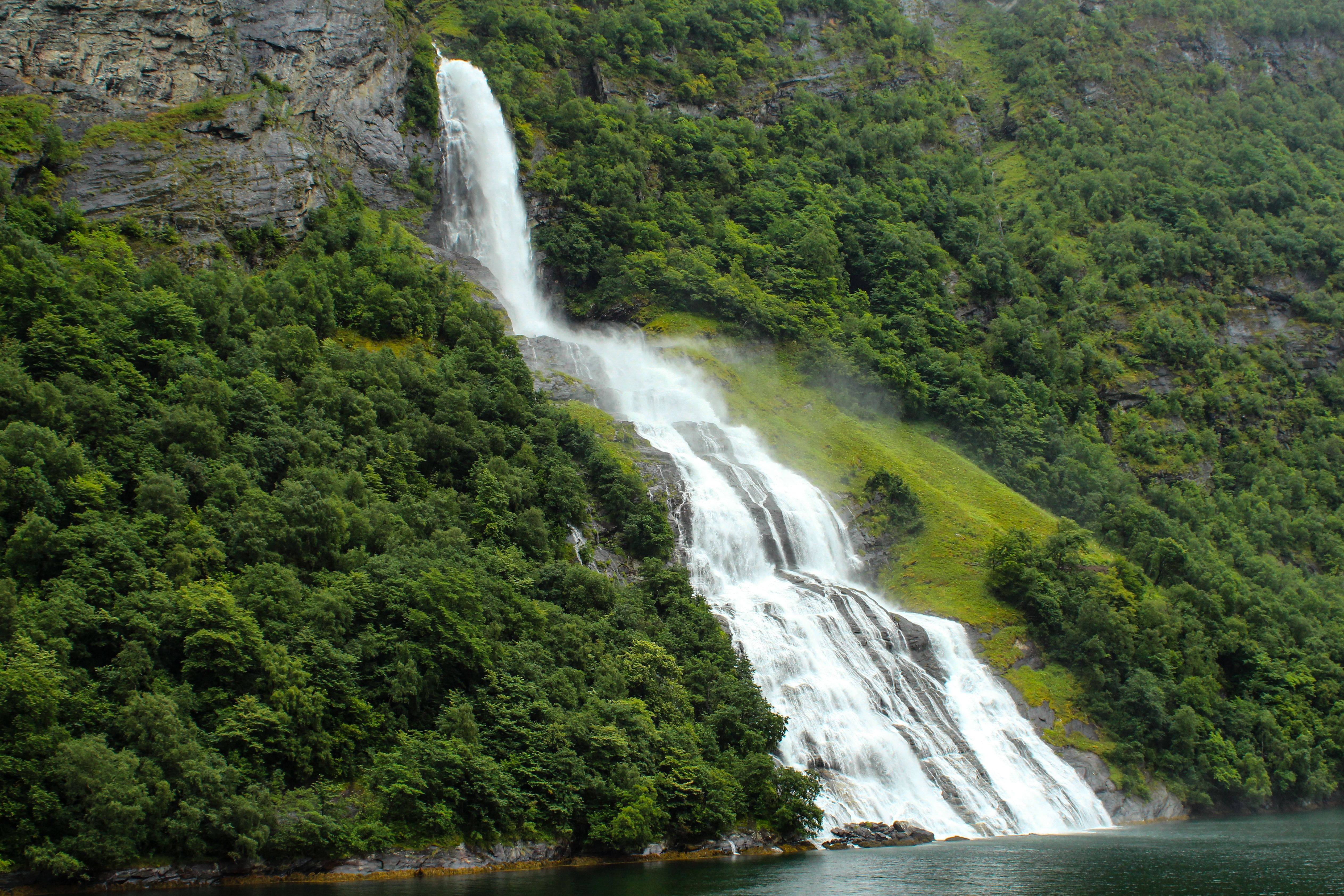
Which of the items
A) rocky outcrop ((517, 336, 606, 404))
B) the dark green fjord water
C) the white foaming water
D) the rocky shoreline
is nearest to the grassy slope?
the white foaming water

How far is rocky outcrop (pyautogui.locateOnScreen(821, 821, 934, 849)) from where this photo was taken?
39656 mm

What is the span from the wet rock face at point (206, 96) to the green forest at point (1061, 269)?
1232 cm

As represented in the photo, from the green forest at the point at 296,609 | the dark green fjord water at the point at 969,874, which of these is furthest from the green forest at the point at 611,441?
the dark green fjord water at the point at 969,874

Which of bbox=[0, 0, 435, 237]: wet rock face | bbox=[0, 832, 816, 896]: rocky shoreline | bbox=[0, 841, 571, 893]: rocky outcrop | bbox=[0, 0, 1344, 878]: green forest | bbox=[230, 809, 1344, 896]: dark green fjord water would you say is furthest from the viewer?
bbox=[0, 0, 435, 237]: wet rock face

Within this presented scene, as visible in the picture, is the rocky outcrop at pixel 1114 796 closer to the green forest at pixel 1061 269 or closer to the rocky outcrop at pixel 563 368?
the green forest at pixel 1061 269

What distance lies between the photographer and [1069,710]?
52938 mm

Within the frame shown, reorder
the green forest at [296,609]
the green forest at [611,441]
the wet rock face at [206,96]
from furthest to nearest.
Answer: the wet rock face at [206,96] → the green forest at [611,441] → the green forest at [296,609]

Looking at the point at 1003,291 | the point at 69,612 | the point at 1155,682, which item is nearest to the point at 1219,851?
the point at 1155,682

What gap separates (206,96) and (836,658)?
4941cm

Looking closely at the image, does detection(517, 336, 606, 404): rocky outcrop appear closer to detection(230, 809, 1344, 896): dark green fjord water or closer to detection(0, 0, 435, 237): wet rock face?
detection(0, 0, 435, 237): wet rock face

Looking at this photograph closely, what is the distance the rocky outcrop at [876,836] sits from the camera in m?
39.7

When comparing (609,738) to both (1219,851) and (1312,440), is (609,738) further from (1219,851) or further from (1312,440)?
(1312,440)

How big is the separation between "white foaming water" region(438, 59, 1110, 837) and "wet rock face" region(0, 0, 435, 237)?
19.5 metres

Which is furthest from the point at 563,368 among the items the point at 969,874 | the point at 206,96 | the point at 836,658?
the point at 969,874
